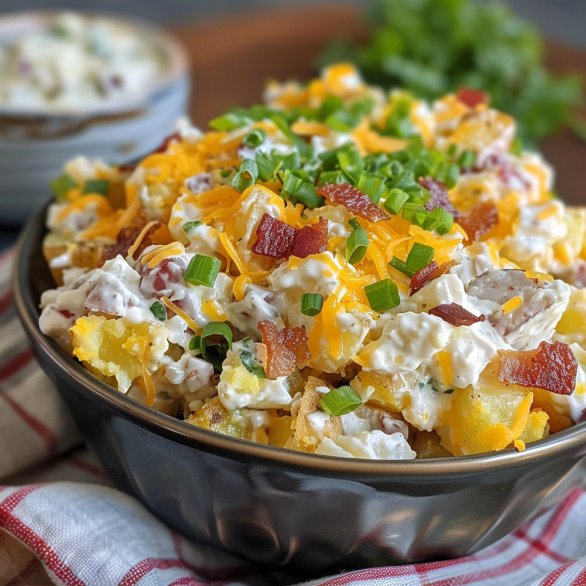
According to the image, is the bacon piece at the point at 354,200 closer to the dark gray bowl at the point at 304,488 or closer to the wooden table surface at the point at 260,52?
the dark gray bowl at the point at 304,488

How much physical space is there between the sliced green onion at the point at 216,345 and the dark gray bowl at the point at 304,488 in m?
0.23

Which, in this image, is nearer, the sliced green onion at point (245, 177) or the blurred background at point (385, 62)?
the sliced green onion at point (245, 177)

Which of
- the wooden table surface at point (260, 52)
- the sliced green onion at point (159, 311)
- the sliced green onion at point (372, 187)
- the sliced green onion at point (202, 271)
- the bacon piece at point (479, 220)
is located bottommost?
the wooden table surface at point (260, 52)

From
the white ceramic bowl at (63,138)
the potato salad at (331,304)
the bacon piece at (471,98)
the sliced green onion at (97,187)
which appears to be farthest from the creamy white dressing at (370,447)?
the white ceramic bowl at (63,138)

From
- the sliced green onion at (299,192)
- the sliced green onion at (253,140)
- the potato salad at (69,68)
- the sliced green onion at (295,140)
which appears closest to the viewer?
the sliced green onion at (299,192)

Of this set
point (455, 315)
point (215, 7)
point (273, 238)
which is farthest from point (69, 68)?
point (215, 7)

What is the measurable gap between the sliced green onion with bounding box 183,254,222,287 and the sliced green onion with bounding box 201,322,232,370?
0.11 metres

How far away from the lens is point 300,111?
2779 mm

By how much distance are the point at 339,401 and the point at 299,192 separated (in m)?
0.64

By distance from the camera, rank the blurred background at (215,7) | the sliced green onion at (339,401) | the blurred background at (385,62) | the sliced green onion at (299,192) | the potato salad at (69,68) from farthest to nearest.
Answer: the blurred background at (215,7)
the blurred background at (385,62)
the potato salad at (69,68)
the sliced green onion at (299,192)
the sliced green onion at (339,401)

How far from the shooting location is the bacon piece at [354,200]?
6.76 feet

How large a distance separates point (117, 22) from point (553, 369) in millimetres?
3857

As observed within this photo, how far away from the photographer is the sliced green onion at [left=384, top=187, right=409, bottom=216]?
208 centimetres

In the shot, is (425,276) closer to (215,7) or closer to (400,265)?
(400,265)
